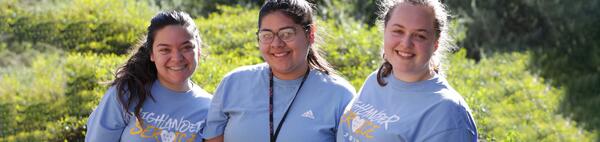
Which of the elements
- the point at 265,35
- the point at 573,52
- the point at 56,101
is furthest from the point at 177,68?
the point at 573,52

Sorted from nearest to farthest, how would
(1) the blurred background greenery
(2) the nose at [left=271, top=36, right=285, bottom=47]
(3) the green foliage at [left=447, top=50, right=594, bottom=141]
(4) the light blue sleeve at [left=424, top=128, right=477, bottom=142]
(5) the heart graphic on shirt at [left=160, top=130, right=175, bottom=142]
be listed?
(4) the light blue sleeve at [left=424, top=128, right=477, bottom=142], (2) the nose at [left=271, top=36, right=285, bottom=47], (5) the heart graphic on shirt at [left=160, top=130, right=175, bottom=142], (3) the green foliage at [left=447, top=50, right=594, bottom=141], (1) the blurred background greenery

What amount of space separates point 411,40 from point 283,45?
2.04ft

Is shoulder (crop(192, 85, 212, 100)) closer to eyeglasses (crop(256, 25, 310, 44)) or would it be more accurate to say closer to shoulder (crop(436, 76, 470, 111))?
eyeglasses (crop(256, 25, 310, 44))

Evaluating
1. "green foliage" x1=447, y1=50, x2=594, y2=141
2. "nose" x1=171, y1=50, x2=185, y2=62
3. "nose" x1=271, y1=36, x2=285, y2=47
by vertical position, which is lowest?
"green foliage" x1=447, y1=50, x2=594, y2=141

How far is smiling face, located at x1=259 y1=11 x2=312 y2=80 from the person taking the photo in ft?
11.6

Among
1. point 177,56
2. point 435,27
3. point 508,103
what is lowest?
point 508,103

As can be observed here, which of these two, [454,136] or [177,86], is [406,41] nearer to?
[454,136]

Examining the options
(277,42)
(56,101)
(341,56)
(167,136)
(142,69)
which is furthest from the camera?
(341,56)

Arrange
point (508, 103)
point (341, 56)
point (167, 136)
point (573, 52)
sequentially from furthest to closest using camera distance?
point (573, 52), point (508, 103), point (341, 56), point (167, 136)

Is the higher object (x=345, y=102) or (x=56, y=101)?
(x=345, y=102)

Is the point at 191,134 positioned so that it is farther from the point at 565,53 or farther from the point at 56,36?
the point at 565,53

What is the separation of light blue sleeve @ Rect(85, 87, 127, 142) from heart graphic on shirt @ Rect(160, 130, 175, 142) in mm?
202

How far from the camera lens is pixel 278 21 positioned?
3.53 m

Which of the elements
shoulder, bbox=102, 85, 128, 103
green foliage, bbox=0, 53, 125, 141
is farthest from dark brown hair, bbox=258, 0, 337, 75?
green foliage, bbox=0, 53, 125, 141
